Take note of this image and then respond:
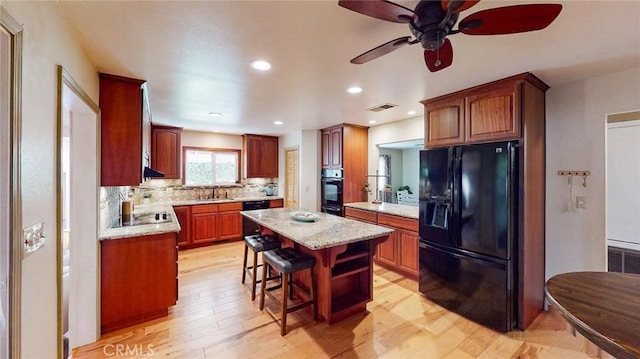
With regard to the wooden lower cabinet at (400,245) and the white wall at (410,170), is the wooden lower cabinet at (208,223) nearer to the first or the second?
the wooden lower cabinet at (400,245)

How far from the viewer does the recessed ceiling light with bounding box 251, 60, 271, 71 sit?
203cm

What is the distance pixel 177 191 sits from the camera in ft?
17.0

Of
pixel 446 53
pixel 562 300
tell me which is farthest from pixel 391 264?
pixel 446 53

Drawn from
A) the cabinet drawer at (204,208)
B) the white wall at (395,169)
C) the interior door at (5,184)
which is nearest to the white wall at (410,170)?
the white wall at (395,169)

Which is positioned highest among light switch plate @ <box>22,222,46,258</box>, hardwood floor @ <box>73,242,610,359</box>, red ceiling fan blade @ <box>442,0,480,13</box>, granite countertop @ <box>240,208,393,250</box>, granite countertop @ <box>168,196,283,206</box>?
red ceiling fan blade @ <box>442,0,480,13</box>

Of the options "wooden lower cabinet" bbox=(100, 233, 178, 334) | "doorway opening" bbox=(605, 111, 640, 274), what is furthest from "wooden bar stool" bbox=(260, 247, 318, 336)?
"doorway opening" bbox=(605, 111, 640, 274)

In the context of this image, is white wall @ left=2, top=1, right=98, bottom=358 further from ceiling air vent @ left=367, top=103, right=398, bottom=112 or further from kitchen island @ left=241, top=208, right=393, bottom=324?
ceiling air vent @ left=367, top=103, right=398, bottom=112

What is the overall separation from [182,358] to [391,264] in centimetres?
268

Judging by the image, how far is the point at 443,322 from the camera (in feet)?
8.05

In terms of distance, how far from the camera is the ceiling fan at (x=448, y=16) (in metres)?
1.03

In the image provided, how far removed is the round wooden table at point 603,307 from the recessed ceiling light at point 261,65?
2.36 metres

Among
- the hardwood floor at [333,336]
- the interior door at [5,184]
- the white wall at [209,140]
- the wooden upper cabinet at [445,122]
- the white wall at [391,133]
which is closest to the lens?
the interior door at [5,184]

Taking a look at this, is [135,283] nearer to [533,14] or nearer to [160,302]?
[160,302]

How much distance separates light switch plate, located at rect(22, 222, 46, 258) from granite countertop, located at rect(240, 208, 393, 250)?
1.45m
